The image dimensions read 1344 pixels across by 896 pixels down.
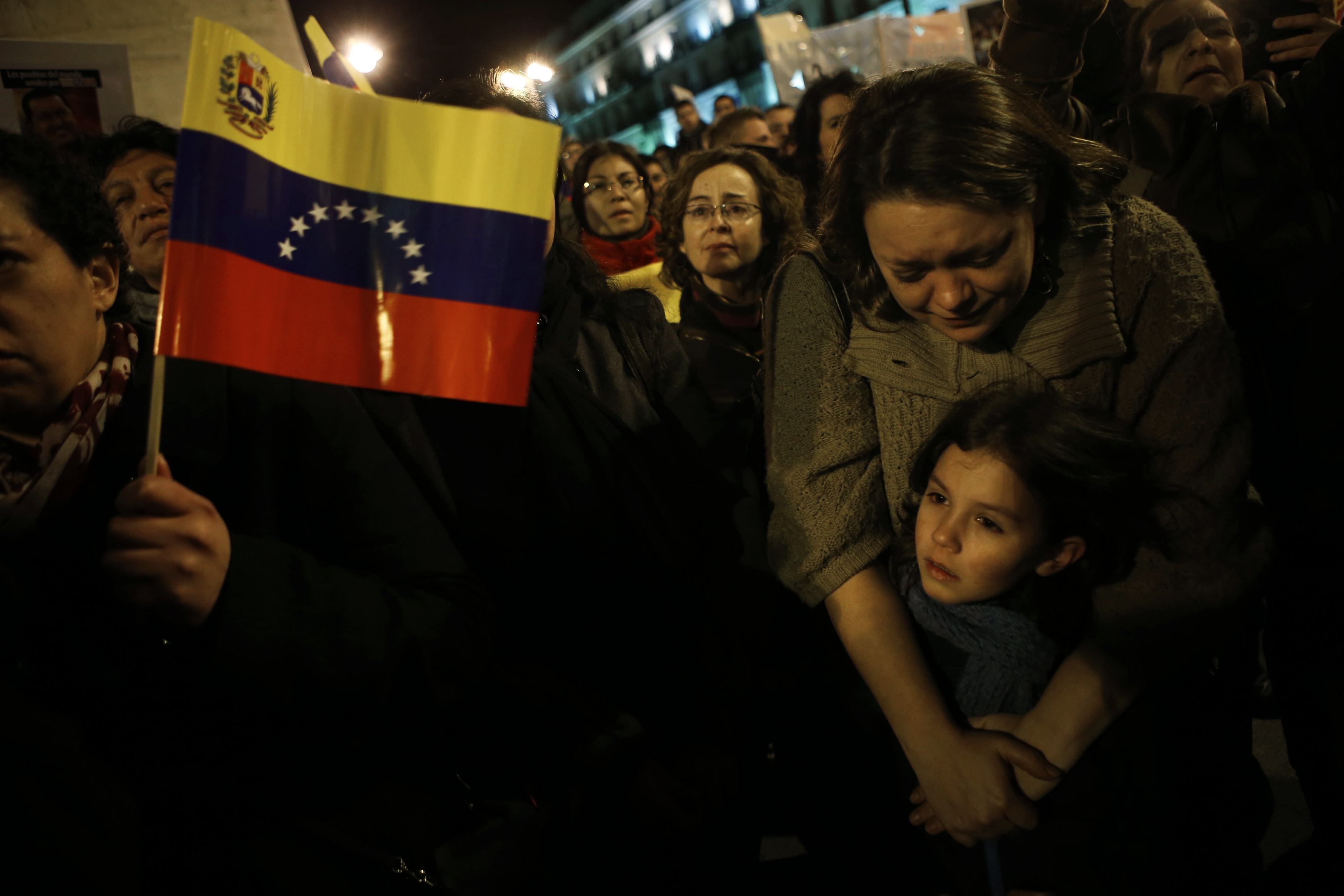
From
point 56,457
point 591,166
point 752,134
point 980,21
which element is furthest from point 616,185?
point 56,457

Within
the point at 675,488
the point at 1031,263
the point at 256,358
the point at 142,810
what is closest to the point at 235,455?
the point at 256,358

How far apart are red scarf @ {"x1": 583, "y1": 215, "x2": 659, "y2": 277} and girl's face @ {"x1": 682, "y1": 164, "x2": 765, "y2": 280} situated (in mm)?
894

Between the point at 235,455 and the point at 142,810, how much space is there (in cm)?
60

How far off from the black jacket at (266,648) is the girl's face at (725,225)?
1939 mm

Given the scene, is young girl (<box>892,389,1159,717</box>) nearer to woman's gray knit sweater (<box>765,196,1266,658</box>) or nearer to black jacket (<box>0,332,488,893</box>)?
woman's gray knit sweater (<box>765,196,1266,658</box>)

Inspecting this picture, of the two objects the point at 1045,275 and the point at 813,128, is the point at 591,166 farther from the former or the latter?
the point at 1045,275

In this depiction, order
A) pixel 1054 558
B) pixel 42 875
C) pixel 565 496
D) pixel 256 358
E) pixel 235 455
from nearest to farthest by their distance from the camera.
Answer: pixel 42 875
pixel 256 358
pixel 235 455
pixel 1054 558
pixel 565 496

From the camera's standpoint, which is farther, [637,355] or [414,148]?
[637,355]

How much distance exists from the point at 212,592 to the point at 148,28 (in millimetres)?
3878

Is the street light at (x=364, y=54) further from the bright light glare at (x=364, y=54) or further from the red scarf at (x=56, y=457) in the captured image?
the red scarf at (x=56, y=457)

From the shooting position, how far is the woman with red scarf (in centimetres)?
114

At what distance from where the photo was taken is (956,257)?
1344 millimetres

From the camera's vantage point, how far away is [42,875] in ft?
2.73

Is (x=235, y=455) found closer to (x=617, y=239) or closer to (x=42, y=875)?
(x=42, y=875)
